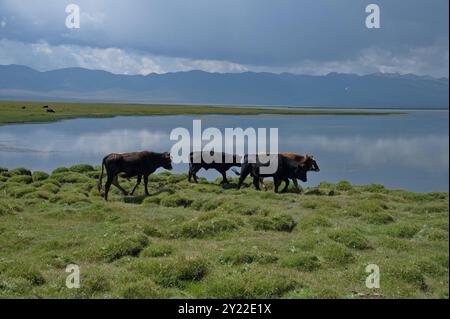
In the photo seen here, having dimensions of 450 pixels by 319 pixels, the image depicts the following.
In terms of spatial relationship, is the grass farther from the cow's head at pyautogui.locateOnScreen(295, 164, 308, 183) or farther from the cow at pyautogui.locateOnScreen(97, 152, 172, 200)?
the cow's head at pyautogui.locateOnScreen(295, 164, 308, 183)

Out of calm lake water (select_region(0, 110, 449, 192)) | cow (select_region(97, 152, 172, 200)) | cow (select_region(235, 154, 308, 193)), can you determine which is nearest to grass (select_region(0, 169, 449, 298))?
cow (select_region(97, 152, 172, 200))

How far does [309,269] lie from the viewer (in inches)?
454

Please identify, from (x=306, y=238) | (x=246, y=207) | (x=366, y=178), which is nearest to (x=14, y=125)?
(x=366, y=178)

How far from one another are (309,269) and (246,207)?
7.40 m

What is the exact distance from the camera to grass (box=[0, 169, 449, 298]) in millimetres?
10141

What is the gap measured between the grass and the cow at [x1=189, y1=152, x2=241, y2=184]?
5.44 m

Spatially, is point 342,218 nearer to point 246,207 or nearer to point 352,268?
point 246,207

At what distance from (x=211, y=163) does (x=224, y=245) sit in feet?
51.2

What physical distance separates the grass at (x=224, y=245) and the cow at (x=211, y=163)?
544cm

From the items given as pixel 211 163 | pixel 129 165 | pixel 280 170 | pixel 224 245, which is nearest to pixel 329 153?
pixel 211 163

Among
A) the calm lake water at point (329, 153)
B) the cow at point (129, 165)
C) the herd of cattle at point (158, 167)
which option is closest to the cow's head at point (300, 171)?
the herd of cattle at point (158, 167)

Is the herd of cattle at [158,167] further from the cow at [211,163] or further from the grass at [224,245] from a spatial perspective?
the cow at [211,163]

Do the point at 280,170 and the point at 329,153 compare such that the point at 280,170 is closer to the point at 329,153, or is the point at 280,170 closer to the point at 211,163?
the point at 211,163

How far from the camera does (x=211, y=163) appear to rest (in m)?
29.3
